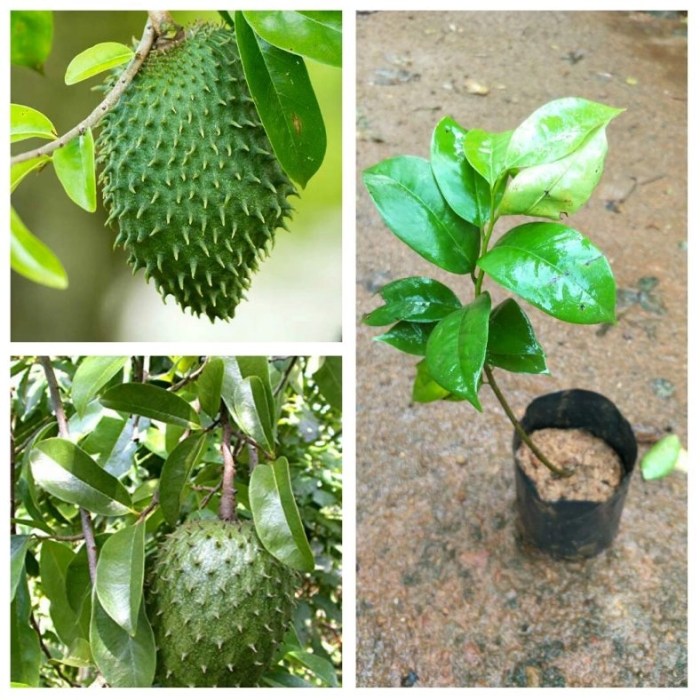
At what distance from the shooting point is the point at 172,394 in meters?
0.66

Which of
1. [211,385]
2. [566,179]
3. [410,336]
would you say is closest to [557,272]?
[566,179]

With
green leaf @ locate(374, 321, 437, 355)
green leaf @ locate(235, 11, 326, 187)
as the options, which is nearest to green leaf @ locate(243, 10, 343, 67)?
green leaf @ locate(235, 11, 326, 187)

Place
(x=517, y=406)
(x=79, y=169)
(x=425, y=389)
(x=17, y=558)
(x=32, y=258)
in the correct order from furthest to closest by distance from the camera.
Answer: (x=517, y=406), (x=425, y=389), (x=17, y=558), (x=79, y=169), (x=32, y=258)

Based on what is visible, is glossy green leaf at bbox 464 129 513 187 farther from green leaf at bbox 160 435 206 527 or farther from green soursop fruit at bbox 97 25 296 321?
green leaf at bbox 160 435 206 527

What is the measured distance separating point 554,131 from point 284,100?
0.67 ft

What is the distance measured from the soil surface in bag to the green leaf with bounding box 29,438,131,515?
0.63 m

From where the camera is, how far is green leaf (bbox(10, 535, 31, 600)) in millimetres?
697

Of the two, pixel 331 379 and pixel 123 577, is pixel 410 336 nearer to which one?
pixel 331 379

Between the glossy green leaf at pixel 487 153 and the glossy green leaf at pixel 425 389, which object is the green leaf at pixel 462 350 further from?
the glossy green leaf at pixel 425 389

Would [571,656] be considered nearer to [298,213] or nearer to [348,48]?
[298,213]

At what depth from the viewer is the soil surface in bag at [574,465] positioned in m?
1.07

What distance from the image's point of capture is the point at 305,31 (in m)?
0.58

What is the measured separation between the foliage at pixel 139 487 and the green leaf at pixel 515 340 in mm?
153
